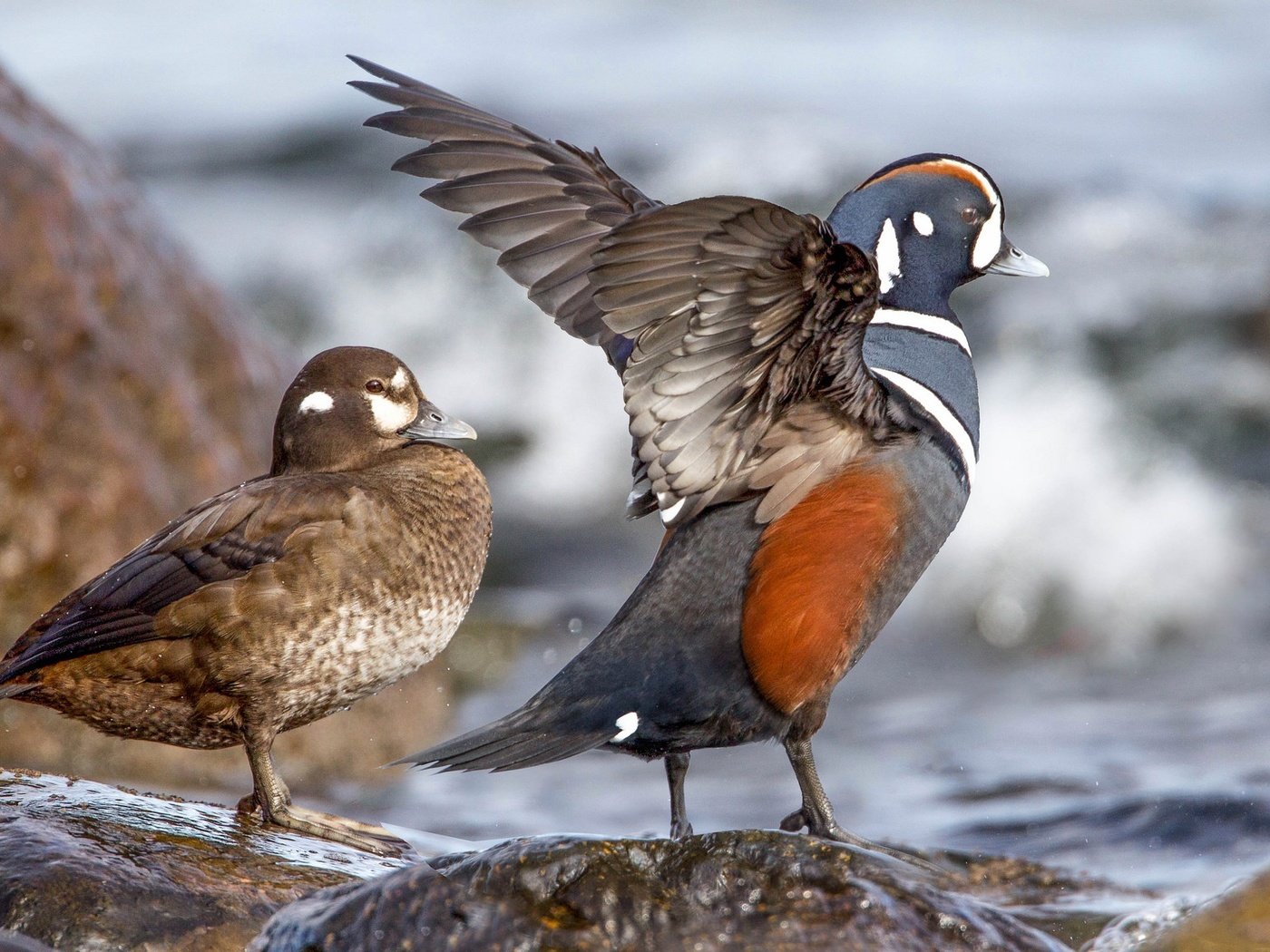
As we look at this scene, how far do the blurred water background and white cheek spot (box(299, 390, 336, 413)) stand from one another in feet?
7.54

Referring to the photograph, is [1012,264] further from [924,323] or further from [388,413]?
[388,413]

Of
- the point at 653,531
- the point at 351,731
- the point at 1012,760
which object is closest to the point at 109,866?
the point at 351,731

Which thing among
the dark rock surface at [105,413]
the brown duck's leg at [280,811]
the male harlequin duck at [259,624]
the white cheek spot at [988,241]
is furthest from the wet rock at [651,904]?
the dark rock surface at [105,413]

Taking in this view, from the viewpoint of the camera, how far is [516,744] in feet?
12.8

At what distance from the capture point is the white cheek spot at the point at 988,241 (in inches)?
182

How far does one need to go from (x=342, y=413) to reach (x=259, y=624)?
2.63ft

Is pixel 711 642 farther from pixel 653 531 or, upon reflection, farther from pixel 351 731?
pixel 653 531

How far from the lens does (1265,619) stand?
32.2ft

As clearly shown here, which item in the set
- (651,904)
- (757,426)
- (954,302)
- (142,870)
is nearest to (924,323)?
(757,426)

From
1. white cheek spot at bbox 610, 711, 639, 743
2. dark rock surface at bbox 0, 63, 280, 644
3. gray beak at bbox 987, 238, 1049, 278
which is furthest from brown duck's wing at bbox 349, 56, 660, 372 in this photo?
dark rock surface at bbox 0, 63, 280, 644

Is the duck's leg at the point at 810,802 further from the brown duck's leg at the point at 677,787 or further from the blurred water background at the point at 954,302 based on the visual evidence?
the blurred water background at the point at 954,302

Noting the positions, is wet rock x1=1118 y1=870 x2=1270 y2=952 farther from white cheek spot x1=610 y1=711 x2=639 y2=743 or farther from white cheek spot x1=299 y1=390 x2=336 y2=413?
white cheek spot x1=299 y1=390 x2=336 y2=413

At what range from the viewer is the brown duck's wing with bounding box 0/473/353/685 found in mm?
4301

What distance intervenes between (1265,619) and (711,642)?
22.3 ft
